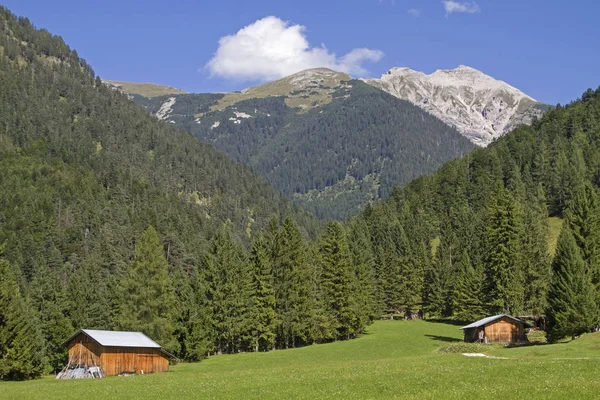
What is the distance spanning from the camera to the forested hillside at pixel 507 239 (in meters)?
67.1

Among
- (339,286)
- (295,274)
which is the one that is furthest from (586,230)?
(295,274)

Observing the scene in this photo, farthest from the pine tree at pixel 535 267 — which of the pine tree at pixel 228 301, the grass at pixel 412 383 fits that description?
the pine tree at pixel 228 301

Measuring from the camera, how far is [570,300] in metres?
63.7

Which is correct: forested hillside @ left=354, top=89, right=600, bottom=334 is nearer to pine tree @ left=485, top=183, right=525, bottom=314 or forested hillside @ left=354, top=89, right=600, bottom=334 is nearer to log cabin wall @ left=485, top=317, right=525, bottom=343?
pine tree @ left=485, top=183, right=525, bottom=314

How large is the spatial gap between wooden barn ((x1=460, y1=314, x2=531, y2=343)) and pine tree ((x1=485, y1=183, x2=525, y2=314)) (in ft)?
23.7

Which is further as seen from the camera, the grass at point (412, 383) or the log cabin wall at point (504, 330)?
the log cabin wall at point (504, 330)

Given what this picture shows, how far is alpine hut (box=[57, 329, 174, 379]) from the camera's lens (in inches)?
2404

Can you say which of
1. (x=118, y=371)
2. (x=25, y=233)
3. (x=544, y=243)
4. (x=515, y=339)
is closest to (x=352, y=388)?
(x=118, y=371)

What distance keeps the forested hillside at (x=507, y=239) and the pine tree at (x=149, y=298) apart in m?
45.1

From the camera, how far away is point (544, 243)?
113 meters

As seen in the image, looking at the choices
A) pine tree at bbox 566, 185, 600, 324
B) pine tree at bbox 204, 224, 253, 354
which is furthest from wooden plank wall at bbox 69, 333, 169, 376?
pine tree at bbox 566, 185, 600, 324

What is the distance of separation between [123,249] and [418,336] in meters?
96.3

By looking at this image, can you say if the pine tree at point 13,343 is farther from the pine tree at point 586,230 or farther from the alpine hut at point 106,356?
the pine tree at point 586,230

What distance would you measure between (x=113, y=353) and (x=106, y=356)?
0.71 m
